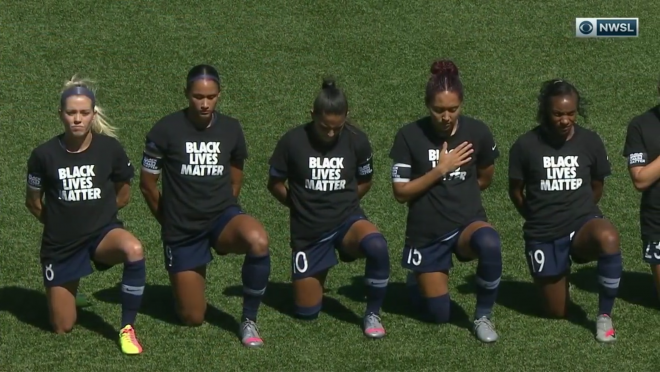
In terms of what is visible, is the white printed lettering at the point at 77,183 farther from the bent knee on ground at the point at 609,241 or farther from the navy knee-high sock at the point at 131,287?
the bent knee on ground at the point at 609,241

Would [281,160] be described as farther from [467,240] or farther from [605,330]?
[605,330]

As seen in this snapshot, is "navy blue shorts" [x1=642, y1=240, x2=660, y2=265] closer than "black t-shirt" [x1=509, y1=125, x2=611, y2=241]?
No

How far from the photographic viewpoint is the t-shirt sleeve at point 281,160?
857 centimetres

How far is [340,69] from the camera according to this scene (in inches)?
514

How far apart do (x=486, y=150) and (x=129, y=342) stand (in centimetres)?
265

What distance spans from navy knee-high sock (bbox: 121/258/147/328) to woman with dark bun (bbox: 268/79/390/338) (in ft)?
3.67

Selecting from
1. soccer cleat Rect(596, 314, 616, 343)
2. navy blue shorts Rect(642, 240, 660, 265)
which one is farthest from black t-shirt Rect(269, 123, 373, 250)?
navy blue shorts Rect(642, 240, 660, 265)

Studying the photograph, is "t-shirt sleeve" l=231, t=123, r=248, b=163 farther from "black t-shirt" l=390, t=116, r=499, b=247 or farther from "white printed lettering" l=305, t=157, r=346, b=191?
"black t-shirt" l=390, t=116, r=499, b=247

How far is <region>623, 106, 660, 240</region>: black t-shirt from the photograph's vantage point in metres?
8.64

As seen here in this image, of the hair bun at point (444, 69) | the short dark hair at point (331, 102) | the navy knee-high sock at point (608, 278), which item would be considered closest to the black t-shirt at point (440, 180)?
the hair bun at point (444, 69)

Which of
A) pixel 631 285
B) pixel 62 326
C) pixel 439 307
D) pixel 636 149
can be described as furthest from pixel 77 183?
pixel 631 285

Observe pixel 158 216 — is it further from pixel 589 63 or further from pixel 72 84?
pixel 589 63

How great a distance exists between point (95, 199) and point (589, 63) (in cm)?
654

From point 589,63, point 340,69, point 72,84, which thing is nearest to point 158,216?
point 72,84
